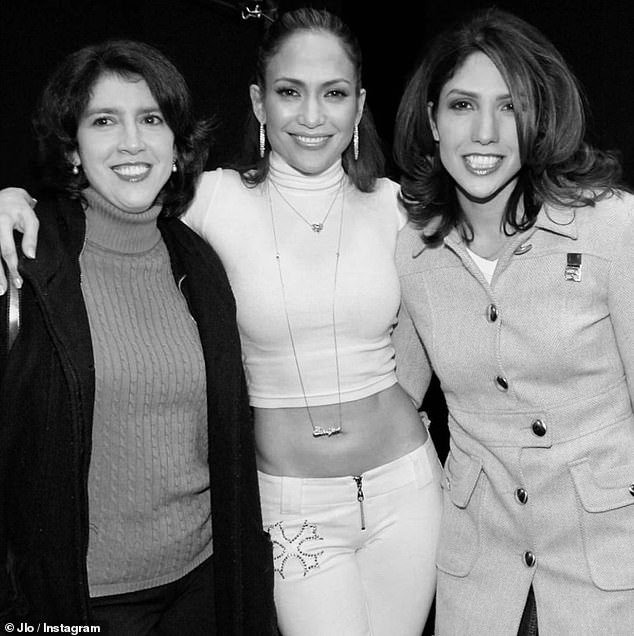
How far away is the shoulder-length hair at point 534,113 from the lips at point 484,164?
0.17 ft

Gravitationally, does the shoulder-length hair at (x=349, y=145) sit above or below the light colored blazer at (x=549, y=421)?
above

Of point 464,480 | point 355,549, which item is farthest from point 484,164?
point 355,549

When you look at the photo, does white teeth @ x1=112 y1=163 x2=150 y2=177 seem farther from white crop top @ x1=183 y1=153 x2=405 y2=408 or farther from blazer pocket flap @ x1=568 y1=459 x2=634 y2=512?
blazer pocket flap @ x1=568 y1=459 x2=634 y2=512

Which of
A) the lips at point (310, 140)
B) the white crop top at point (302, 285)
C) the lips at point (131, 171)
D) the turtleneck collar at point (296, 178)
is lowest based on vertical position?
the white crop top at point (302, 285)

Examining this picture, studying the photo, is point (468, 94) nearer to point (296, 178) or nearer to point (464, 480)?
point (296, 178)

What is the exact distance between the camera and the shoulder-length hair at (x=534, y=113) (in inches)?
75.9

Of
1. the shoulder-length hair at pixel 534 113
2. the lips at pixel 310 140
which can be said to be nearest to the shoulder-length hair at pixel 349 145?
the lips at pixel 310 140

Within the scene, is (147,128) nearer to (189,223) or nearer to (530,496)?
(189,223)

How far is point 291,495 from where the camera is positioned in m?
2.10

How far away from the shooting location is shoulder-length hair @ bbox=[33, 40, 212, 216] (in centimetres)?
196

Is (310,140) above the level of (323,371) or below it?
above

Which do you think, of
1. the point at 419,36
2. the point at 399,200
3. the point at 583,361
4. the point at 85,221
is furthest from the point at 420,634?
the point at 419,36

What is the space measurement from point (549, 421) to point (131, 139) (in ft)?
3.33

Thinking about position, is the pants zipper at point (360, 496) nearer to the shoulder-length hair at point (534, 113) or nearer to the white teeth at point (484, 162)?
the shoulder-length hair at point (534, 113)
